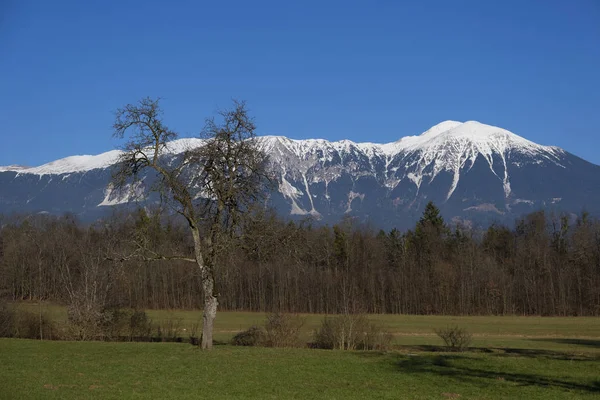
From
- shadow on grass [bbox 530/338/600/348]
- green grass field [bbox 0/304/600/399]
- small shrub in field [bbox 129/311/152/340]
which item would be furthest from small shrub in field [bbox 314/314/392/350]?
shadow on grass [bbox 530/338/600/348]

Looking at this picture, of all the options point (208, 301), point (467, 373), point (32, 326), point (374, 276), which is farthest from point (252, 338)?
point (374, 276)

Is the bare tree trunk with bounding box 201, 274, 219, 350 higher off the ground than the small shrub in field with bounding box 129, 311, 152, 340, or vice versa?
the bare tree trunk with bounding box 201, 274, 219, 350

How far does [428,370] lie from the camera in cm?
2244

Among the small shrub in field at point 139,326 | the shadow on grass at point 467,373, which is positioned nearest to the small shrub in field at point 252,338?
the small shrub in field at point 139,326

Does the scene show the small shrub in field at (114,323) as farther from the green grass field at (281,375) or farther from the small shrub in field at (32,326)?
the green grass field at (281,375)

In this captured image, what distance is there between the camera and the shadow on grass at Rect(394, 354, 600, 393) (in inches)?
768

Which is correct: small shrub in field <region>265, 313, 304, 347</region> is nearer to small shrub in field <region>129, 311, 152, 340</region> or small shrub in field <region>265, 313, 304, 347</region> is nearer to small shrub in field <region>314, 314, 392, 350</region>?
small shrub in field <region>314, 314, 392, 350</region>

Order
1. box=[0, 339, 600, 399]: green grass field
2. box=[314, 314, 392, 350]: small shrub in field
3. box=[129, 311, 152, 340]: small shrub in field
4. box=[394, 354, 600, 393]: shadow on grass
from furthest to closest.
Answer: box=[129, 311, 152, 340]: small shrub in field
box=[314, 314, 392, 350]: small shrub in field
box=[394, 354, 600, 393]: shadow on grass
box=[0, 339, 600, 399]: green grass field

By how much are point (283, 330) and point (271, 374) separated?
33.7ft

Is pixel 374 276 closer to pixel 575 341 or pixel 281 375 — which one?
pixel 575 341

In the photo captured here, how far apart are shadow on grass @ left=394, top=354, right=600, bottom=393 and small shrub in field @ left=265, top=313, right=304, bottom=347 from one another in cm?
700

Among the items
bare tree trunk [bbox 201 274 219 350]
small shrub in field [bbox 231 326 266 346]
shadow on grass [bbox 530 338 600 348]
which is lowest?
shadow on grass [bbox 530 338 600 348]

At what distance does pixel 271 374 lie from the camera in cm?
2150

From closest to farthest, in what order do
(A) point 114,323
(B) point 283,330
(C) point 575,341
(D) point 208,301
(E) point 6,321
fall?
(D) point 208,301
(B) point 283,330
(A) point 114,323
(E) point 6,321
(C) point 575,341
